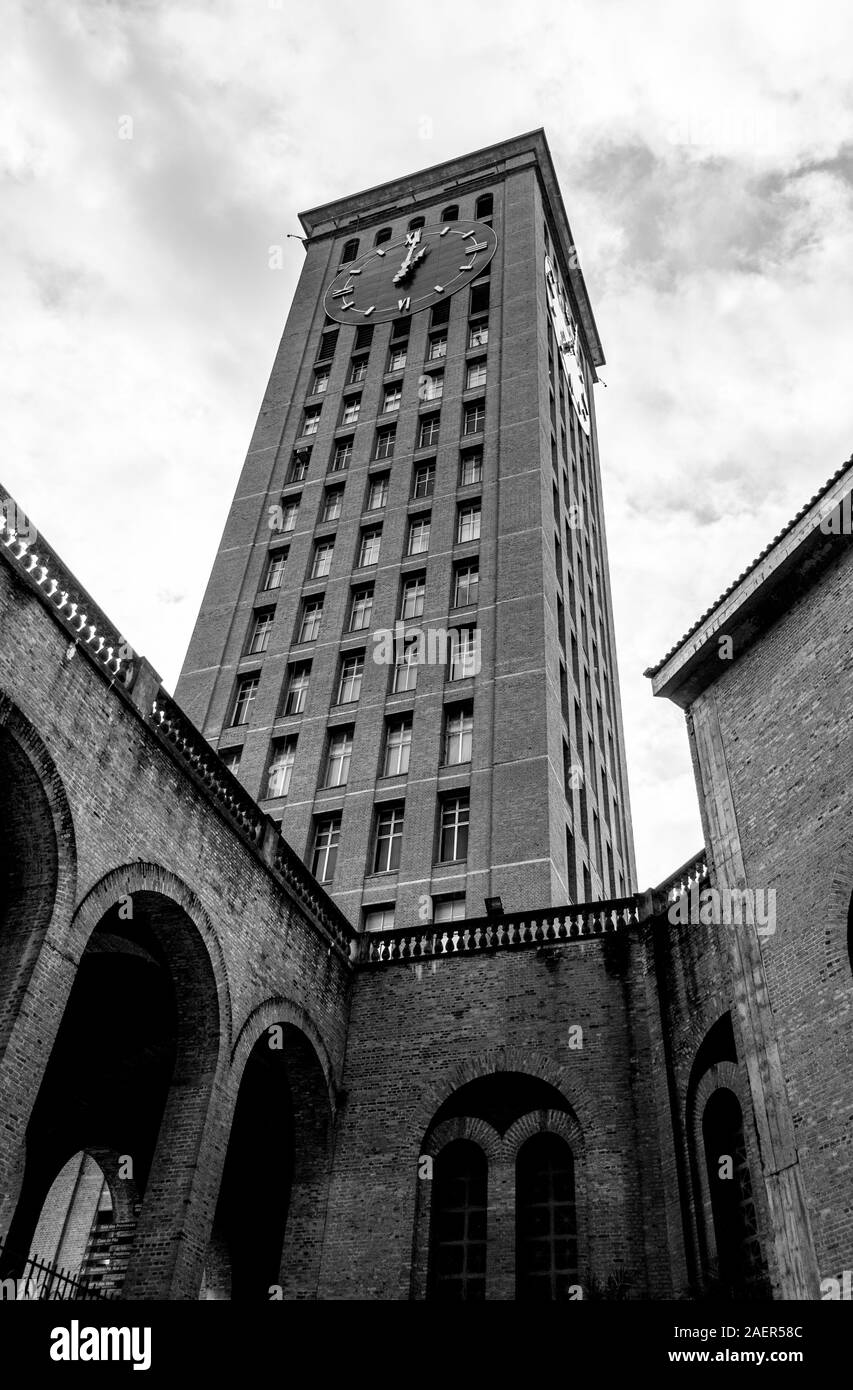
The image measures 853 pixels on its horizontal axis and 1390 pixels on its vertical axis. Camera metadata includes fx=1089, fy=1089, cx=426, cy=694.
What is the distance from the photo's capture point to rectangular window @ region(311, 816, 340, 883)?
92.9ft

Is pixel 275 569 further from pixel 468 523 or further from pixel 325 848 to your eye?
pixel 325 848

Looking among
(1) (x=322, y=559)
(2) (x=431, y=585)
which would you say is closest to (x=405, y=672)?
(2) (x=431, y=585)

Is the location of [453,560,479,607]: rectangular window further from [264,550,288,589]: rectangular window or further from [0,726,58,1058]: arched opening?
[0,726,58,1058]: arched opening

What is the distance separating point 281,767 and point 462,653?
6202 millimetres

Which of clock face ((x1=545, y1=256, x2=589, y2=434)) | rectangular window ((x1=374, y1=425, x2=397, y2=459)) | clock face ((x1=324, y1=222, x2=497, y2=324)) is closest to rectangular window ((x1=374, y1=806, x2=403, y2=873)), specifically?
rectangular window ((x1=374, y1=425, x2=397, y2=459))

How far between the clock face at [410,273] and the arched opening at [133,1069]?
33694mm

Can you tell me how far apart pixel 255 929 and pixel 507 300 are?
107ft

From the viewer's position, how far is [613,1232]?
14.7m

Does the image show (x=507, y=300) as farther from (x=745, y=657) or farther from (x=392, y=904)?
(x=745, y=657)

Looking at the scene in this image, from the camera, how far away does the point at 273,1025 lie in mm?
15742

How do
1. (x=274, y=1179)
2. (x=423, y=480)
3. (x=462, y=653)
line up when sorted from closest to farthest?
(x=274, y=1179), (x=462, y=653), (x=423, y=480)
